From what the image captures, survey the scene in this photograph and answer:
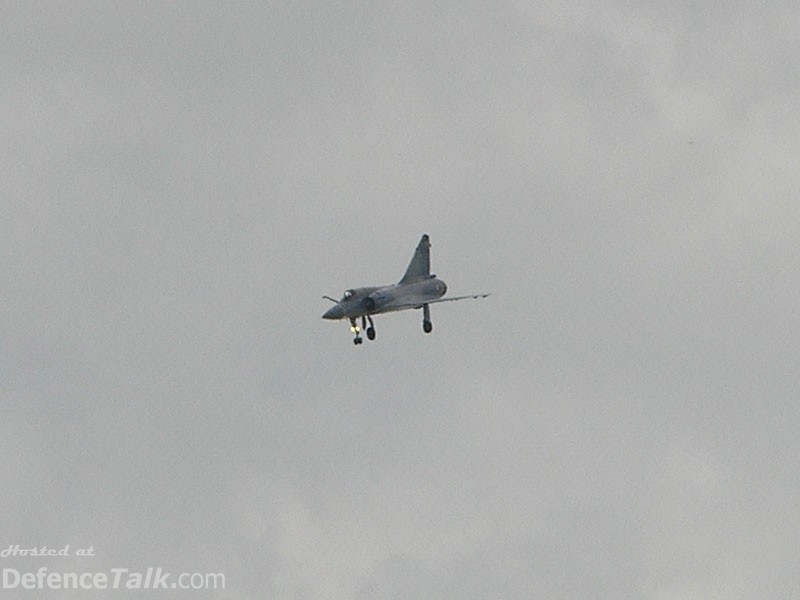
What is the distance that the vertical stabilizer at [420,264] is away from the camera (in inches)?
7589

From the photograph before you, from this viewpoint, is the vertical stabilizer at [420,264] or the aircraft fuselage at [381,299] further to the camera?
the vertical stabilizer at [420,264]

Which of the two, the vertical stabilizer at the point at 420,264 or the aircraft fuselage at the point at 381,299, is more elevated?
the vertical stabilizer at the point at 420,264

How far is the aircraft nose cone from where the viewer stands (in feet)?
603

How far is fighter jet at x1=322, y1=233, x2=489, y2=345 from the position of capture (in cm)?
18438

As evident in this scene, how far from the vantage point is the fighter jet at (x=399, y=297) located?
184m

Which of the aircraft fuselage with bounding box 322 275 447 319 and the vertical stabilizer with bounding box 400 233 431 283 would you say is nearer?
the aircraft fuselage with bounding box 322 275 447 319

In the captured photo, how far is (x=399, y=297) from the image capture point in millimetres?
187500

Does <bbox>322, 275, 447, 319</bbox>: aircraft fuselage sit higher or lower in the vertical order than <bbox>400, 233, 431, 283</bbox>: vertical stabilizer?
lower

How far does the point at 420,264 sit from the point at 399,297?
25.0ft

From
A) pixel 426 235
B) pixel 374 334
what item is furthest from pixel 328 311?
pixel 426 235

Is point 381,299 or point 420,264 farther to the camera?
point 420,264

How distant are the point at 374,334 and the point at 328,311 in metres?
5.01

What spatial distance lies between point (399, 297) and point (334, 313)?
7.37m

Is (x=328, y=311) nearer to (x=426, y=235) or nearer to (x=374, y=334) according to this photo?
(x=374, y=334)
